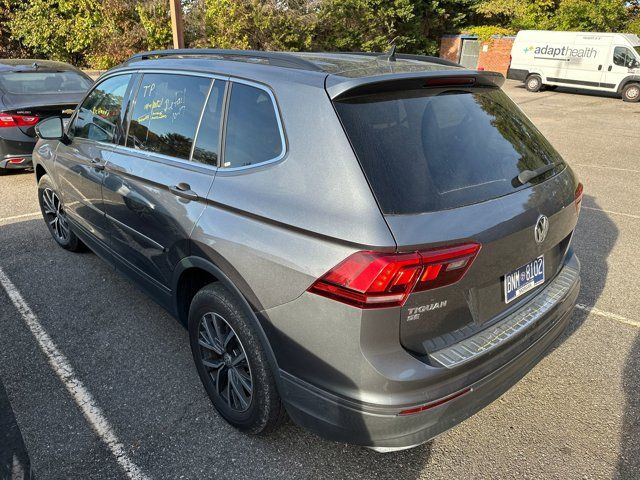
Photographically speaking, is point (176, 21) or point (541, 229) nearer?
point (541, 229)

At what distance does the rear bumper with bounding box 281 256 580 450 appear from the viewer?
5.98ft

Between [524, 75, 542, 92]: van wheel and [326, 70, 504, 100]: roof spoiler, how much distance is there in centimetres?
2028

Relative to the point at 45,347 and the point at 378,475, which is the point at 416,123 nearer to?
the point at 378,475

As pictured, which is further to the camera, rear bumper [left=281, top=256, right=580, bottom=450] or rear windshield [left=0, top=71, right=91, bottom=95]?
rear windshield [left=0, top=71, right=91, bottom=95]

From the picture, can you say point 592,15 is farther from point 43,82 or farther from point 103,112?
point 103,112

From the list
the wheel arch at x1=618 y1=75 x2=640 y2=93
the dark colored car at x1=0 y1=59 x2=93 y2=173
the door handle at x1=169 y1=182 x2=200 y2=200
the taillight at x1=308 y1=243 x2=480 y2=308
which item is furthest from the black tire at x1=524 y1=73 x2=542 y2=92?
the taillight at x1=308 y1=243 x2=480 y2=308

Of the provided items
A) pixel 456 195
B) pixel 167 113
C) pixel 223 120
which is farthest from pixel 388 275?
pixel 167 113

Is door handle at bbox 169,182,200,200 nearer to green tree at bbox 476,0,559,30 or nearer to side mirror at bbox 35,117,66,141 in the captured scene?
side mirror at bbox 35,117,66,141

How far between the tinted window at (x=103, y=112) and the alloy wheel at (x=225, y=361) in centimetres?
165

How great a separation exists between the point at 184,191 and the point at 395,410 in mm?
1497

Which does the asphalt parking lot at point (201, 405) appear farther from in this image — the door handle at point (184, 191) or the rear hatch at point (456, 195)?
the door handle at point (184, 191)

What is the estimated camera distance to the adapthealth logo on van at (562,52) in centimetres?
1817

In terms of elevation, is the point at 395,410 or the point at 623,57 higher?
the point at 623,57

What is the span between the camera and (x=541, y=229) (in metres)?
2.15
